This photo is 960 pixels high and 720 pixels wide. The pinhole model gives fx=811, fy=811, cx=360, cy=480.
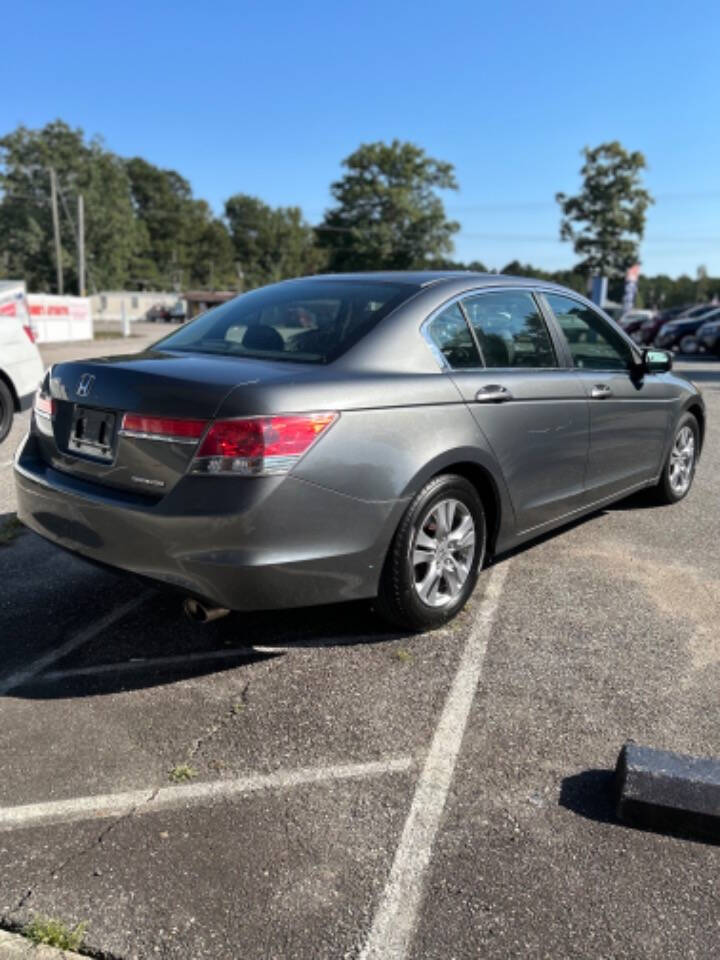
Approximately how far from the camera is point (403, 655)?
348 centimetres

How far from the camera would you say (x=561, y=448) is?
4270mm

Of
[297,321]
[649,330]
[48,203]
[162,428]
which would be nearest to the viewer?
[162,428]

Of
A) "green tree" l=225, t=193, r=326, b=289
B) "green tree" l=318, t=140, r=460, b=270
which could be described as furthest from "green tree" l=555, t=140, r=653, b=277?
"green tree" l=225, t=193, r=326, b=289

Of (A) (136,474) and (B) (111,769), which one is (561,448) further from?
(B) (111,769)

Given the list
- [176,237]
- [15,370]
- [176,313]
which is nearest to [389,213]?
[176,313]

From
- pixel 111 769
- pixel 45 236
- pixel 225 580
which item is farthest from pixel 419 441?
pixel 45 236

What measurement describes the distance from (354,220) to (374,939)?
69417 mm

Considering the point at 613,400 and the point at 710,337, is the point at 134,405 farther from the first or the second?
the point at 710,337

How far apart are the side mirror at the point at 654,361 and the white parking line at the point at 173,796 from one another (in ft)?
11.2

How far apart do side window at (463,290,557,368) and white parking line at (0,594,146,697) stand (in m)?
2.12

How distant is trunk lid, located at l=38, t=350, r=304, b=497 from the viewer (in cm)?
296

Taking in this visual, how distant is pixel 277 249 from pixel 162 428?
4204 inches

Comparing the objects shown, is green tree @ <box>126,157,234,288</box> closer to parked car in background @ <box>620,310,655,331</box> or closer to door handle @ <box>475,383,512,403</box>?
parked car in background @ <box>620,310,655,331</box>

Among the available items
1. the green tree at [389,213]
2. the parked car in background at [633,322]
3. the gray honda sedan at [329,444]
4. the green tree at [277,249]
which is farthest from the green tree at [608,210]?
the green tree at [277,249]
